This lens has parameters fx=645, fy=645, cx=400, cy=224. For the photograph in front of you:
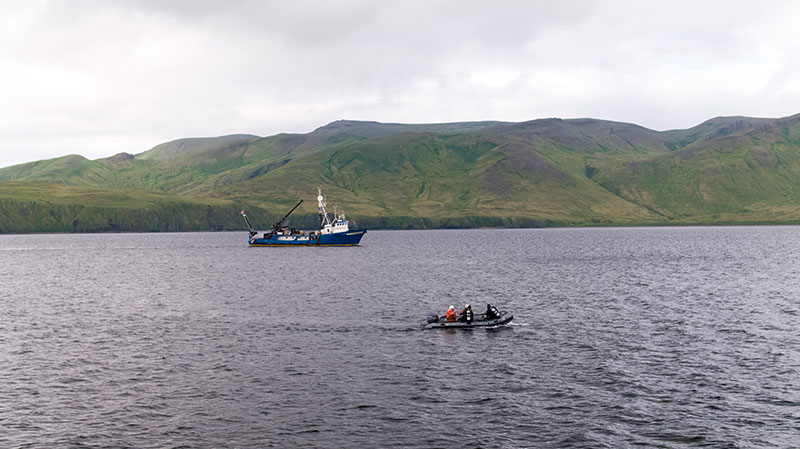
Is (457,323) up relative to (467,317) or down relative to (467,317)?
down

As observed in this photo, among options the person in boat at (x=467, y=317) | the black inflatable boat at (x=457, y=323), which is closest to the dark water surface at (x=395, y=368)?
the black inflatable boat at (x=457, y=323)

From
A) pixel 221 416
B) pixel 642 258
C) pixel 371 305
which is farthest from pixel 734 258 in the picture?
pixel 221 416

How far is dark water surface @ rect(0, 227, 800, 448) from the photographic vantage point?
37844 millimetres

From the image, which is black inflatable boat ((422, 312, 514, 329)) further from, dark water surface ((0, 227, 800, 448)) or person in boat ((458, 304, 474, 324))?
dark water surface ((0, 227, 800, 448))

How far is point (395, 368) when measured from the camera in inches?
2085

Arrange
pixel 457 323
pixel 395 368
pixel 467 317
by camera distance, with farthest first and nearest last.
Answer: pixel 467 317, pixel 457 323, pixel 395 368

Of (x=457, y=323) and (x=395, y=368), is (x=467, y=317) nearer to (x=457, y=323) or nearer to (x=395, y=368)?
(x=457, y=323)

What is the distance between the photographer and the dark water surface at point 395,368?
37844mm

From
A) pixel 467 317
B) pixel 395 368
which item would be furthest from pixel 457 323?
pixel 395 368

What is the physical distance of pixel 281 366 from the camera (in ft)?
176

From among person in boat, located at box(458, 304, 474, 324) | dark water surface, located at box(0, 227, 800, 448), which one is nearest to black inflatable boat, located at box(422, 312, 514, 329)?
person in boat, located at box(458, 304, 474, 324)

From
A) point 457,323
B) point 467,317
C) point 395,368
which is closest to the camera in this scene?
point 395,368

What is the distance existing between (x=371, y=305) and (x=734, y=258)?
430ft

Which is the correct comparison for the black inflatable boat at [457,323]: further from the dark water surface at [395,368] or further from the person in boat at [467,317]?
the dark water surface at [395,368]
